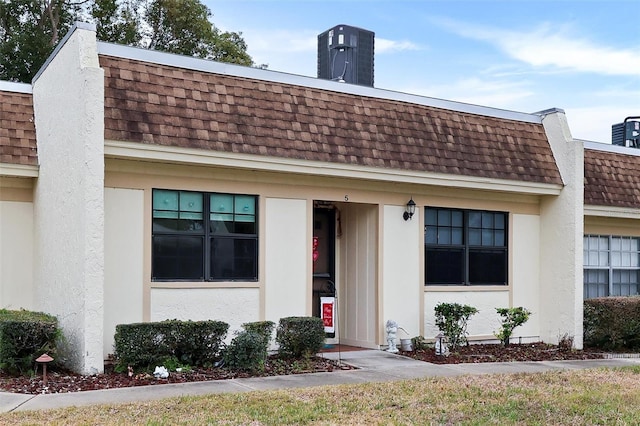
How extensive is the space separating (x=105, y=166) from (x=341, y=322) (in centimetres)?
515

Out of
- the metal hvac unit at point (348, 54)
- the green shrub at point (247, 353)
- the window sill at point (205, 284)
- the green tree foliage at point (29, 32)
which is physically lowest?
the green shrub at point (247, 353)

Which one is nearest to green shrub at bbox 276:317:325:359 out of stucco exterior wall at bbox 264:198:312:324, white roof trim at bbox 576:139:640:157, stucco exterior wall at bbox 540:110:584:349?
stucco exterior wall at bbox 264:198:312:324

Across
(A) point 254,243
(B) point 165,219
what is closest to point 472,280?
(A) point 254,243

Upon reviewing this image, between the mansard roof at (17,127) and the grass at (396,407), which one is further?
the mansard roof at (17,127)

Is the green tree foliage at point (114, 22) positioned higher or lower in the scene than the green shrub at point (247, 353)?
higher

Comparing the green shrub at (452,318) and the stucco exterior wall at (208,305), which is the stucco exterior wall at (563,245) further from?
the stucco exterior wall at (208,305)

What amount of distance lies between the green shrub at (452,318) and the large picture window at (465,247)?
0.64 meters

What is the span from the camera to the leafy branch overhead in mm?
25375

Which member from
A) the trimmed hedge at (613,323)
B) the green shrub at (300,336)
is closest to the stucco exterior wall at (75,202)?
the green shrub at (300,336)

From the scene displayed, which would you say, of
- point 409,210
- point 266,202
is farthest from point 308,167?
point 409,210

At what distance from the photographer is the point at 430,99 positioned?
13.6 m

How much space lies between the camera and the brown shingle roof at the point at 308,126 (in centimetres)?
1057

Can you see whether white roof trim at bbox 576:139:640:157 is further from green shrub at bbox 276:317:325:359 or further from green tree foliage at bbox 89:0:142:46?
green tree foliage at bbox 89:0:142:46

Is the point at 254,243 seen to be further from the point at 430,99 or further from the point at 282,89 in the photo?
Answer: the point at 430,99
